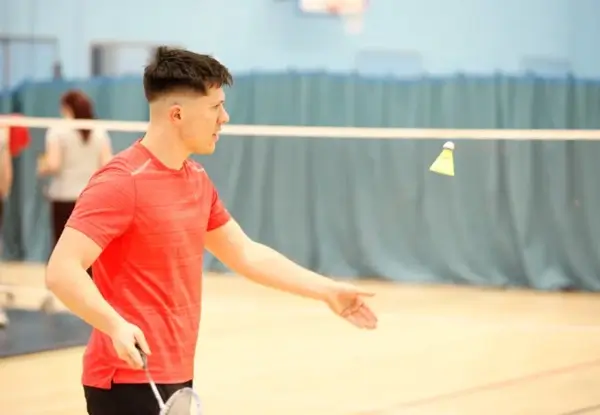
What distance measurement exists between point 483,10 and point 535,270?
390 cm

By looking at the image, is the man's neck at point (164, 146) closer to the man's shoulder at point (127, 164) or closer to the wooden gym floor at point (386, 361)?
the man's shoulder at point (127, 164)

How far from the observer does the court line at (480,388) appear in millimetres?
6379

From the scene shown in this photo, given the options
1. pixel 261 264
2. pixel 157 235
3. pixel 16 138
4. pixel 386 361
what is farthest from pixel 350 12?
pixel 157 235

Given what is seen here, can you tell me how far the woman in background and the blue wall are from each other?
21.0 ft

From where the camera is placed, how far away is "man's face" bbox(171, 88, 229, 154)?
336 cm

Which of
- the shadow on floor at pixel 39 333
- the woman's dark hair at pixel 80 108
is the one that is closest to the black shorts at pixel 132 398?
the shadow on floor at pixel 39 333

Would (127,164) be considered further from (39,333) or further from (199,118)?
(39,333)

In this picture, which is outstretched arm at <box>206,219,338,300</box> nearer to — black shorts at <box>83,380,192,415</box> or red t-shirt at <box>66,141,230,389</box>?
red t-shirt at <box>66,141,230,389</box>

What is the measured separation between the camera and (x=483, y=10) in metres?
14.4

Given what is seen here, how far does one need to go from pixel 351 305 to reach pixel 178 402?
0.80m

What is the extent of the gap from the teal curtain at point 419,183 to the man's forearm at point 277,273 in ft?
27.2

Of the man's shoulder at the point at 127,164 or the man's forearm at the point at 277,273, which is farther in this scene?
the man's forearm at the point at 277,273

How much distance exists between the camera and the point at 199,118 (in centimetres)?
337

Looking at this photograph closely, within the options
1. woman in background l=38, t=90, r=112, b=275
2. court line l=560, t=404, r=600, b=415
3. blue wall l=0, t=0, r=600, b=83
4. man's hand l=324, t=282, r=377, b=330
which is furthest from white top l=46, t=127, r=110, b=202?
blue wall l=0, t=0, r=600, b=83
